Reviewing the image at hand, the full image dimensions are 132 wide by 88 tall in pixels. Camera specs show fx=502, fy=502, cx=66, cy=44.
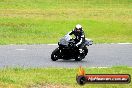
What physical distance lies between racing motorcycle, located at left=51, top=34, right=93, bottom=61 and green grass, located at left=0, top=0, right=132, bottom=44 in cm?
633

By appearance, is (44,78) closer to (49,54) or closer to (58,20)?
(49,54)

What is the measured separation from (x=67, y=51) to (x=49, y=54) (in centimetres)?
206

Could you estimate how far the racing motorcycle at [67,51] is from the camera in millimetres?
20719

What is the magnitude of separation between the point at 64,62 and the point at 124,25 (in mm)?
18093

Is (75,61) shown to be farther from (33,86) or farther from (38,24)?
(38,24)

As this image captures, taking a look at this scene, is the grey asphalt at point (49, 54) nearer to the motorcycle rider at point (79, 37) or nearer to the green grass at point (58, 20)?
the motorcycle rider at point (79, 37)

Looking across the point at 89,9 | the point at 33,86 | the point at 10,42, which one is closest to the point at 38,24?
the point at 10,42

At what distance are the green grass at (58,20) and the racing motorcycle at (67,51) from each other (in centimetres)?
633

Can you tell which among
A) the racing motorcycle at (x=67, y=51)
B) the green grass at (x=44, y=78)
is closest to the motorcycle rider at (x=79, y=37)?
the racing motorcycle at (x=67, y=51)

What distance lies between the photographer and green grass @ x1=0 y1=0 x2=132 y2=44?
3095 centimetres

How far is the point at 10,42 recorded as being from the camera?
26875 millimetres

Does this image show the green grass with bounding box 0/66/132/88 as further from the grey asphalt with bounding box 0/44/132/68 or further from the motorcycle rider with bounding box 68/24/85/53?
the motorcycle rider with bounding box 68/24/85/53

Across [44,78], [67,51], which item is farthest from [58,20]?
[44,78]

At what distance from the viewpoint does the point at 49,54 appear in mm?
22703
